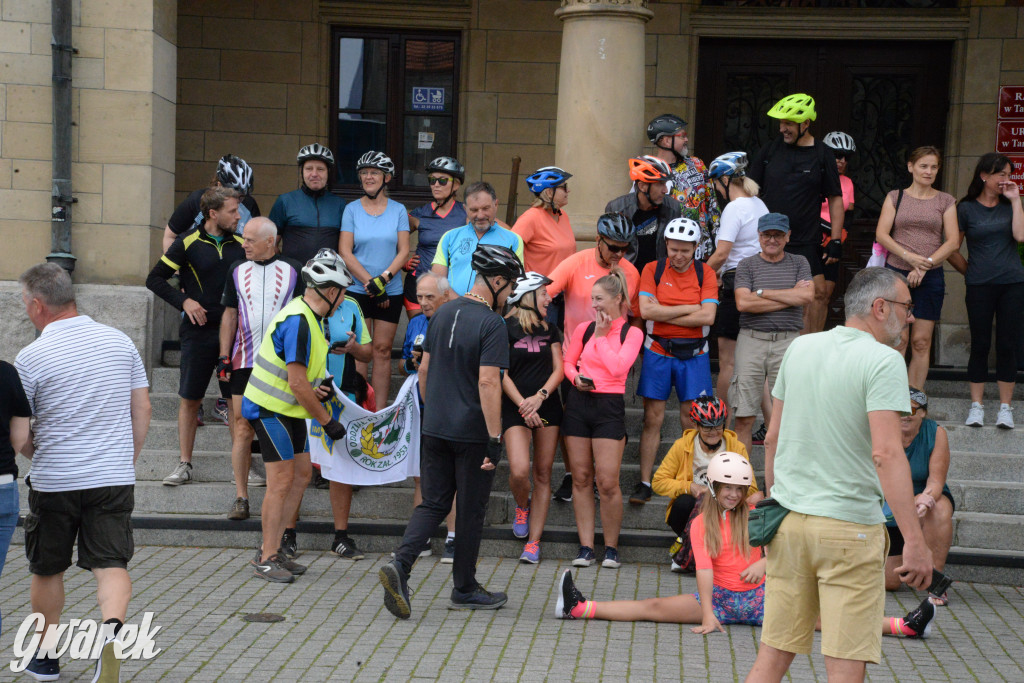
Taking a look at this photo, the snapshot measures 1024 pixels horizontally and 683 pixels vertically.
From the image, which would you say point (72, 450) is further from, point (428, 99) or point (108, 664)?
point (428, 99)

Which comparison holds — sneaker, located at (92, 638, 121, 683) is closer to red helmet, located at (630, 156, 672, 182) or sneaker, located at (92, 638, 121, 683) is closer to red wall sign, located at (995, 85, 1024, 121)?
red helmet, located at (630, 156, 672, 182)

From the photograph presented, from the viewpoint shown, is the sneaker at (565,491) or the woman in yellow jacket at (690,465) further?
the sneaker at (565,491)

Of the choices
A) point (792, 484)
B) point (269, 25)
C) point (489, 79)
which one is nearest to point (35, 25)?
point (269, 25)

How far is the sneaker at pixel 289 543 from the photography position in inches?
298

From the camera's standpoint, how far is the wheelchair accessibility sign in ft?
41.2

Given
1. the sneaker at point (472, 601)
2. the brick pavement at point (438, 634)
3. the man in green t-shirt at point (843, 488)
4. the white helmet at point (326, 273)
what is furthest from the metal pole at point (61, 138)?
the man in green t-shirt at point (843, 488)

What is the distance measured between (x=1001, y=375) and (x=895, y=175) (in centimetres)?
394

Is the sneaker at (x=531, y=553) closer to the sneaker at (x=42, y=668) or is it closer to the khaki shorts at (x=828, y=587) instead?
the sneaker at (x=42, y=668)

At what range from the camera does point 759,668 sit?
14.4ft

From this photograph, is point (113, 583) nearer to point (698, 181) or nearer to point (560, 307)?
point (560, 307)

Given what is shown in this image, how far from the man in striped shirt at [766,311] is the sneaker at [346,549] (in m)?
2.82

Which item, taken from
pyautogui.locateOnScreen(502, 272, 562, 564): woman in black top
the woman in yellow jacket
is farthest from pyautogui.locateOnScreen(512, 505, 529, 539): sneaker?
the woman in yellow jacket

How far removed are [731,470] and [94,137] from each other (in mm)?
6371

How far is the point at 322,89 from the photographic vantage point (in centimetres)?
1237
